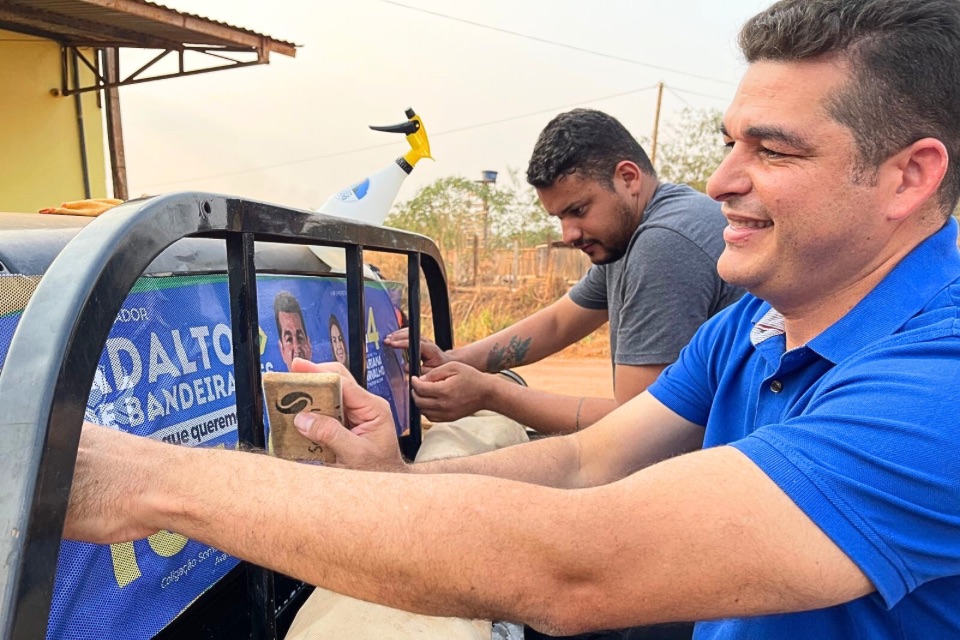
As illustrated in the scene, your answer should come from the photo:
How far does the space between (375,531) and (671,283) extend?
1869 millimetres

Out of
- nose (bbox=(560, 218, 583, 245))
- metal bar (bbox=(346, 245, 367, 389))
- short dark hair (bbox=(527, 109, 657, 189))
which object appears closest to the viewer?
metal bar (bbox=(346, 245, 367, 389))

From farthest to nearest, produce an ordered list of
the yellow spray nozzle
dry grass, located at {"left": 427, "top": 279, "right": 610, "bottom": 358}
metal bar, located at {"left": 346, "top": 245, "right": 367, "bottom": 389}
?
dry grass, located at {"left": 427, "top": 279, "right": 610, "bottom": 358} < the yellow spray nozzle < metal bar, located at {"left": 346, "top": 245, "right": 367, "bottom": 389}

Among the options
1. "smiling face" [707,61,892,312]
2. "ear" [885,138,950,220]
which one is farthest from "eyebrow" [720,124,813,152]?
"ear" [885,138,950,220]

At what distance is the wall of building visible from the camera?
8.02m

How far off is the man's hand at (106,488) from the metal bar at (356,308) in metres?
0.60

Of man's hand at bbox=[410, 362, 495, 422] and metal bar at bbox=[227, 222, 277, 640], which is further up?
metal bar at bbox=[227, 222, 277, 640]

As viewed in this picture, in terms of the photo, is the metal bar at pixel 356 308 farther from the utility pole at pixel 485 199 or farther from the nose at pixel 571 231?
the utility pole at pixel 485 199

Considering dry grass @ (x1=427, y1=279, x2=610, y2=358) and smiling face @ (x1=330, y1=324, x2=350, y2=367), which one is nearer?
smiling face @ (x1=330, y1=324, x2=350, y2=367)

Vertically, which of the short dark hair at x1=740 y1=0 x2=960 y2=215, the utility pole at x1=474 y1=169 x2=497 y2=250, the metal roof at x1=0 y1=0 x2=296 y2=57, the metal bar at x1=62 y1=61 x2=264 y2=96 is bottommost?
the utility pole at x1=474 y1=169 x2=497 y2=250

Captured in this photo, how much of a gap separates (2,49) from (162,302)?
8.50 meters

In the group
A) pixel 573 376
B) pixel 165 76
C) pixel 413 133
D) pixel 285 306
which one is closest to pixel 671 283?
pixel 413 133

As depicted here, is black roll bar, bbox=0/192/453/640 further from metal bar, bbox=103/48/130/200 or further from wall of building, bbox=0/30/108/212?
metal bar, bbox=103/48/130/200

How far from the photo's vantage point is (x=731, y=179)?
1.37 meters

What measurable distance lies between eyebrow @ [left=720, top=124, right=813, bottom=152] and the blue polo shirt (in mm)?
256
